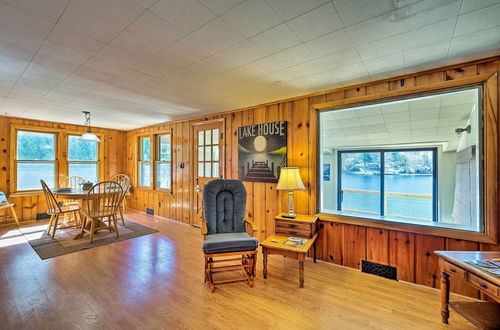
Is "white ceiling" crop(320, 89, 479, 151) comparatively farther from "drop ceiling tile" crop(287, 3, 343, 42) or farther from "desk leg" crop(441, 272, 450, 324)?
"desk leg" crop(441, 272, 450, 324)

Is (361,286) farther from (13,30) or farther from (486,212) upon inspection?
(13,30)

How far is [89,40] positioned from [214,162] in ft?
9.10

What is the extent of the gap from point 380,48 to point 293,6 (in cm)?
98

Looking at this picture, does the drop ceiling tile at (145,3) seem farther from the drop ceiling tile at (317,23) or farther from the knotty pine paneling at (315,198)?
the knotty pine paneling at (315,198)

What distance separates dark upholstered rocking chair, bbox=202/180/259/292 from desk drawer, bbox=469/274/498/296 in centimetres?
176

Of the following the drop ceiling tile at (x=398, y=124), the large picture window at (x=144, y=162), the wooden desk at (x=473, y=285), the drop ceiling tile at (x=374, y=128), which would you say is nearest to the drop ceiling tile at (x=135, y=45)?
the wooden desk at (x=473, y=285)

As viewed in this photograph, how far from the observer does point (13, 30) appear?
5.29ft

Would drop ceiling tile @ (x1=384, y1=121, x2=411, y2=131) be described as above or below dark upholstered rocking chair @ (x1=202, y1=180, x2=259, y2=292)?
above

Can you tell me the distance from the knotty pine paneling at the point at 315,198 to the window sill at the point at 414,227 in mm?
68

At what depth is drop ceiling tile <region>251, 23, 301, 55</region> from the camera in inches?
64.4

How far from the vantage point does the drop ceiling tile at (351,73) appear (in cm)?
225

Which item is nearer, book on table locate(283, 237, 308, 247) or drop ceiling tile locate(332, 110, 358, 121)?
book on table locate(283, 237, 308, 247)

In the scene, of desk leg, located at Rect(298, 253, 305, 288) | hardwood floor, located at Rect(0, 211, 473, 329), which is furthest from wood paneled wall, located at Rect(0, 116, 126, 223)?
desk leg, located at Rect(298, 253, 305, 288)

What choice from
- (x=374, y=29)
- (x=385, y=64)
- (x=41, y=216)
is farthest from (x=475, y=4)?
(x=41, y=216)
